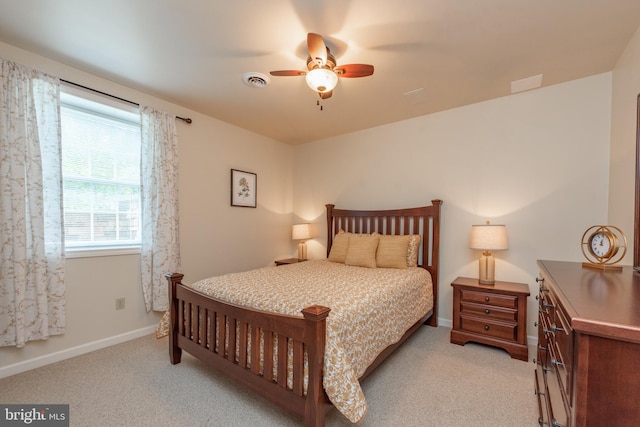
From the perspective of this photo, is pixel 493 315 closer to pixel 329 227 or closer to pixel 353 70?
pixel 329 227

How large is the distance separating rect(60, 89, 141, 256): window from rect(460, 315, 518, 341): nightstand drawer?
11.2 feet

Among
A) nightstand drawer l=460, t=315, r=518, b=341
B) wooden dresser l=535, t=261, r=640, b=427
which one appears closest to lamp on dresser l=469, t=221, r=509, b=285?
nightstand drawer l=460, t=315, r=518, b=341

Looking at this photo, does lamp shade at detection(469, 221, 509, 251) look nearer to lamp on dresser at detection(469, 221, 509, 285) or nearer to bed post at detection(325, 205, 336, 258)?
lamp on dresser at detection(469, 221, 509, 285)

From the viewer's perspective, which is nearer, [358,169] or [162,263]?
[162,263]

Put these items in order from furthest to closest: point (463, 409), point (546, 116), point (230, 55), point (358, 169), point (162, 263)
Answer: point (358, 169), point (162, 263), point (546, 116), point (230, 55), point (463, 409)

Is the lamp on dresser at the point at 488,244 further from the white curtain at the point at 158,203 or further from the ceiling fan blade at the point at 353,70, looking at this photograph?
the white curtain at the point at 158,203

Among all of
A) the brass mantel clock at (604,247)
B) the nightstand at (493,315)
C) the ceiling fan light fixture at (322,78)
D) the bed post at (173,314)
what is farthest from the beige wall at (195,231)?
the brass mantel clock at (604,247)

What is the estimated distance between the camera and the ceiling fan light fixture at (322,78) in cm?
195

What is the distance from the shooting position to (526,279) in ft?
9.18

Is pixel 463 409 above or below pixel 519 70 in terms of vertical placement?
below

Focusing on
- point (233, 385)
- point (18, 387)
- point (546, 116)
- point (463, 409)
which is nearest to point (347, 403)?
point (463, 409)

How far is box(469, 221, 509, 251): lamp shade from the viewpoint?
2611mm

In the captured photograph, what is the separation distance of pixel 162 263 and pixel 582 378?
3250 mm

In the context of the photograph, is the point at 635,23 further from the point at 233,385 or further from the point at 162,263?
the point at 162,263
